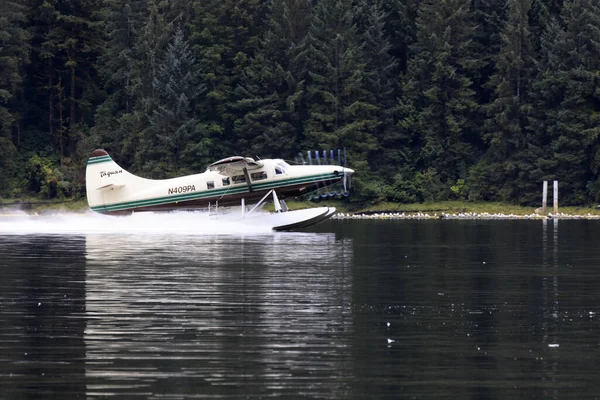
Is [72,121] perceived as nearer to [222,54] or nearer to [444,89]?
[222,54]

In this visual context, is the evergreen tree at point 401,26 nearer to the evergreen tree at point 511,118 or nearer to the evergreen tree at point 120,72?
the evergreen tree at point 511,118

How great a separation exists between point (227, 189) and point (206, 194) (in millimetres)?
810

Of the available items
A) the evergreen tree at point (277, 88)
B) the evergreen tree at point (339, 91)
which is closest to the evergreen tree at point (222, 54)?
the evergreen tree at point (277, 88)

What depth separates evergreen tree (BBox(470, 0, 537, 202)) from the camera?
64.9m

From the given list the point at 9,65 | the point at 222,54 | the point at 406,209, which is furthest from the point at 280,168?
the point at 222,54

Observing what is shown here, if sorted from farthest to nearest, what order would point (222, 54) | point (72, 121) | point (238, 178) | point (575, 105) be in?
point (72, 121) → point (222, 54) → point (575, 105) → point (238, 178)

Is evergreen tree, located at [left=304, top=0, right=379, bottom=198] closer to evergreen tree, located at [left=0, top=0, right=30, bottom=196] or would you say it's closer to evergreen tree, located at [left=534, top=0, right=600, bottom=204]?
evergreen tree, located at [left=534, top=0, right=600, bottom=204]

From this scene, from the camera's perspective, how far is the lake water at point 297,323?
13.6 meters

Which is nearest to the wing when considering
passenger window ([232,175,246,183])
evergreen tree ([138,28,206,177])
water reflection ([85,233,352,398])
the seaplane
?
the seaplane

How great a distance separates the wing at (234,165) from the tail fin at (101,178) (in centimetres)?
371

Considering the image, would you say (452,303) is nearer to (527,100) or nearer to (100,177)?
(100,177)

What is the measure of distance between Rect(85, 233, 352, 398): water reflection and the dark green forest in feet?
122

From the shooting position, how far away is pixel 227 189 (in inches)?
1682

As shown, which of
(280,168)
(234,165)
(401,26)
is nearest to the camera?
(234,165)
